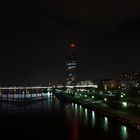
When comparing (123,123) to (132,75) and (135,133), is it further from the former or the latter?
(132,75)

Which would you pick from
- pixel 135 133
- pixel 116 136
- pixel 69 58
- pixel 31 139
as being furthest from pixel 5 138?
pixel 69 58

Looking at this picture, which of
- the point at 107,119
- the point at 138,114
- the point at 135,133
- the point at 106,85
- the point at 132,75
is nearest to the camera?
the point at 135,133

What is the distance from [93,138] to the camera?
17.0m

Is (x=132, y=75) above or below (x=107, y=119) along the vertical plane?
above

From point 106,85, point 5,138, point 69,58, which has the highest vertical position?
point 69,58

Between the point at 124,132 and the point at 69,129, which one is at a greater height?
the point at 124,132

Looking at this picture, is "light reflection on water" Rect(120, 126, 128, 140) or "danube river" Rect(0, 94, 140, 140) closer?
"light reflection on water" Rect(120, 126, 128, 140)

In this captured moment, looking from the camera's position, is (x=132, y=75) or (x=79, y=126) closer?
(x=79, y=126)

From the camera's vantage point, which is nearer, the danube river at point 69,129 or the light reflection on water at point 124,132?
the light reflection on water at point 124,132

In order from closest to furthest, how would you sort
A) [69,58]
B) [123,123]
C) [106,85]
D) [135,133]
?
[135,133] → [123,123] → [106,85] → [69,58]

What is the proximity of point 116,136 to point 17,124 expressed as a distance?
9367mm

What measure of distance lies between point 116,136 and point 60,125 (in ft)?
20.4

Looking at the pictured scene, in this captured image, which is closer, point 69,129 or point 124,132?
point 124,132

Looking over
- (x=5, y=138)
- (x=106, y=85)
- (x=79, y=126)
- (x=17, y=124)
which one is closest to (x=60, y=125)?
(x=79, y=126)
